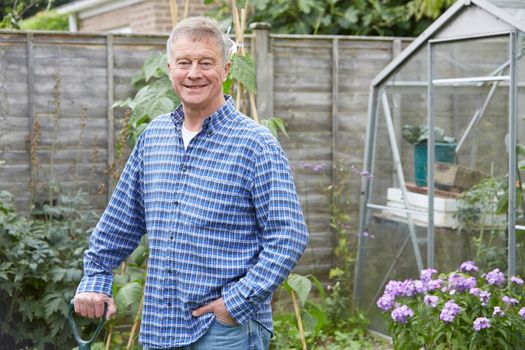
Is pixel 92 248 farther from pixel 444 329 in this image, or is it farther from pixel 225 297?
pixel 444 329

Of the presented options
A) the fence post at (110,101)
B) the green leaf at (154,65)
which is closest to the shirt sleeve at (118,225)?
the green leaf at (154,65)

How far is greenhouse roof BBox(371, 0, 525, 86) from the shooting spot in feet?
16.8

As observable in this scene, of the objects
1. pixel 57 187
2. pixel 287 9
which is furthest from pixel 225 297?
pixel 287 9

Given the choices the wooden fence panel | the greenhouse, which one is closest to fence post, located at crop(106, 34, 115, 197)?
the wooden fence panel

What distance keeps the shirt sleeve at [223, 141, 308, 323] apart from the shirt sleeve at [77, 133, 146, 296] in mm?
425

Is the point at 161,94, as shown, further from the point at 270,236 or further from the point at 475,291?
the point at 270,236

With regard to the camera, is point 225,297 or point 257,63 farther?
point 257,63

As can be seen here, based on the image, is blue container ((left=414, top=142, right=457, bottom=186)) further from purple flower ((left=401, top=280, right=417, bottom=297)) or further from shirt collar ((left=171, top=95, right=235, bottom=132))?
shirt collar ((left=171, top=95, right=235, bottom=132))

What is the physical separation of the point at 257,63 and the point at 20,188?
67.4 inches

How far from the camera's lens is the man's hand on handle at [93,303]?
2.89m

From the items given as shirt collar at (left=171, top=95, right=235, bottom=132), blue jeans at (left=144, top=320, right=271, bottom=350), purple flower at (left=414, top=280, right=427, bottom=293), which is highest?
shirt collar at (left=171, top=95, right=235, bottom=132)

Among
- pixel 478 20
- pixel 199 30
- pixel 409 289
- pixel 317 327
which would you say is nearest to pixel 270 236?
pixel 199 30

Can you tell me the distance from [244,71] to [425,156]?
1649 mm

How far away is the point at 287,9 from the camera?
8.72 metres
